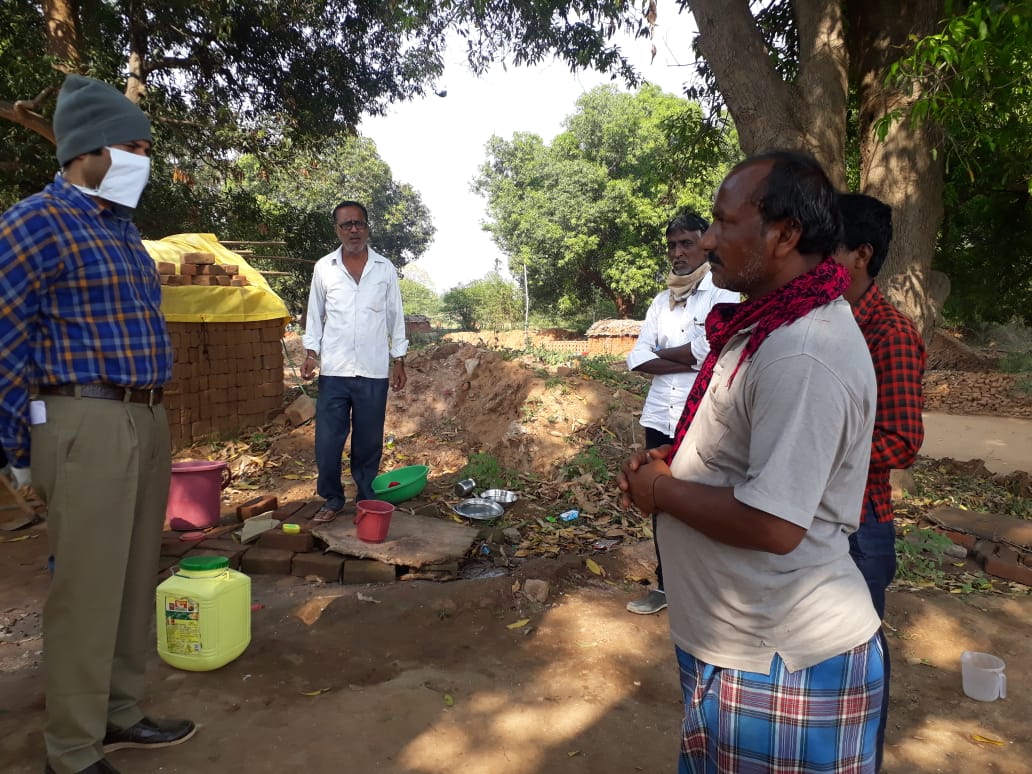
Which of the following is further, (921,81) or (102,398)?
(921,81)

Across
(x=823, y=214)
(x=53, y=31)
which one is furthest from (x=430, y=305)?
(x=823, y=214)

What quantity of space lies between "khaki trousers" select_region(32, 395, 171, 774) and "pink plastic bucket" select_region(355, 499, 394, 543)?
2109mm

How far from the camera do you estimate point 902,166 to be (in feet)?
17.8

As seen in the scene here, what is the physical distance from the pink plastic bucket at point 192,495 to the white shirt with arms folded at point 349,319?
1.18 m

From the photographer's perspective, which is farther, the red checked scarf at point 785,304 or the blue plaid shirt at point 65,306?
the blue plaid shirt at point 65,306

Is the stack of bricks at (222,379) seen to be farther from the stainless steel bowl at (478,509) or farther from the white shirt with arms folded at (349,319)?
the stainless steel bowl at (478,509)

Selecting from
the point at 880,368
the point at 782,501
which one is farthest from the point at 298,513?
the point at 782,501

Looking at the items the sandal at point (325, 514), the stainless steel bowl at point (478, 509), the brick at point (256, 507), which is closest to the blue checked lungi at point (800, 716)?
the sandal at point (325, 514)

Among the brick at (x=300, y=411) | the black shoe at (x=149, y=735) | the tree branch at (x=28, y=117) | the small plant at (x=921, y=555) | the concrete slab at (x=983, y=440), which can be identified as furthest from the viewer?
the concrete slab at (x=983, y=440)

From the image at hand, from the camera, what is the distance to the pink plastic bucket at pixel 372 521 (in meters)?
4.33

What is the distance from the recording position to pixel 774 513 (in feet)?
3.73

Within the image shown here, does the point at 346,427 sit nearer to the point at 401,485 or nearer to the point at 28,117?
the point at 401,485

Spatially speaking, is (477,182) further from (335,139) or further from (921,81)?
(921,81)

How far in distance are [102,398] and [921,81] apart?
5.29 metres
